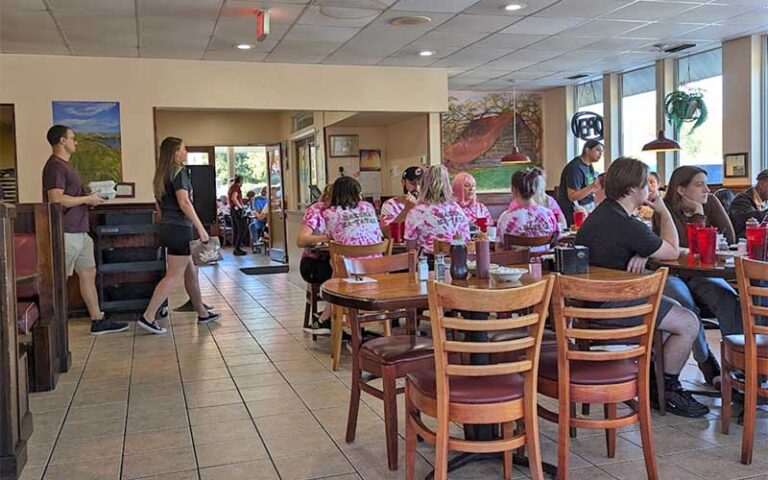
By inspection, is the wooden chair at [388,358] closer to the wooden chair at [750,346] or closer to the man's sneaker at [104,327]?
the wooden chair at [750,346]

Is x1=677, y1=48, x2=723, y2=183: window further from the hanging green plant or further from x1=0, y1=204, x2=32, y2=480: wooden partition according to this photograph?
A: x1=0, y1=204, x2=32, y2=480: wooden partition

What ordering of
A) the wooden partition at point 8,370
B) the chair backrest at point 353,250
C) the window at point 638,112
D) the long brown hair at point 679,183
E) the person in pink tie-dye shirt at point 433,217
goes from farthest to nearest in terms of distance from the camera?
the window at point 638,112
the person in pink tie-dye shirt at point 433,217
the chair backrest at point 353,250
the long brown hair at point 679,183
the wooden partition at point 8,370

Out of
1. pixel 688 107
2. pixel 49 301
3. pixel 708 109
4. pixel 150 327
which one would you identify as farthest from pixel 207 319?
pixel 708 109

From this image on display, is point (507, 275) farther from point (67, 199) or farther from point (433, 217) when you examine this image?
point (67, 199)

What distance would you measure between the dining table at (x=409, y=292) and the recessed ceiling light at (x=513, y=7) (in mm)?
3566

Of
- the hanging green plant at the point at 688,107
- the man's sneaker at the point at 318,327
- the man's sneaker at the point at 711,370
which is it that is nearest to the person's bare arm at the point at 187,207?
the man's sneaker at the point at 318,327

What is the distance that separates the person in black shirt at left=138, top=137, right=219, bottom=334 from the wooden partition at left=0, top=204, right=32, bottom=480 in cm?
278

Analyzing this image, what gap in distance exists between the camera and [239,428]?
11.5 ft

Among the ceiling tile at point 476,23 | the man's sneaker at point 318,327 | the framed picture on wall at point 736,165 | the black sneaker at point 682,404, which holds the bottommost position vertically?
the black sneaker at point 682,404

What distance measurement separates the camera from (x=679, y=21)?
7016 mm

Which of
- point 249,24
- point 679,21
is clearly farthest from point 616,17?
point 249,24

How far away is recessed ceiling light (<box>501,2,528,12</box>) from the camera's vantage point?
609cm

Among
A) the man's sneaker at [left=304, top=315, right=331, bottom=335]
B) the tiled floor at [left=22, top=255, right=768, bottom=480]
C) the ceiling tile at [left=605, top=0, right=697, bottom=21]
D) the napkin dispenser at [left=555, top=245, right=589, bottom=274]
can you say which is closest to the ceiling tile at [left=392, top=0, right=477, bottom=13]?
the ceiling tile at [left=605, top=0, right=697, bottom=21]

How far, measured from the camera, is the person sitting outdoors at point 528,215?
5.11 m
